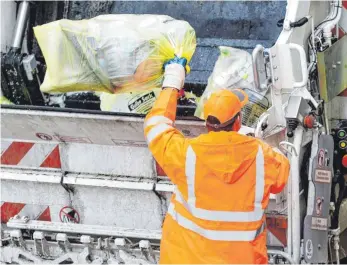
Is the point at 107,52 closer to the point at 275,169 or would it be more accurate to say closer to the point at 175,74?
the point at 175,74

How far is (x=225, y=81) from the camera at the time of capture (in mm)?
3420

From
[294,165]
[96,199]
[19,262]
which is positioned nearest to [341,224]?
[294,165]

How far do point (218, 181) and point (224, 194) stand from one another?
5cm

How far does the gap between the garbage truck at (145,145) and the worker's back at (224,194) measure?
12.0 inches

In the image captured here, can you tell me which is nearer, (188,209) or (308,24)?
(188,209)

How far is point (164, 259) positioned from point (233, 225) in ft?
1.09

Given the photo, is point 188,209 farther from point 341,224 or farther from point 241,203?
point 341,224

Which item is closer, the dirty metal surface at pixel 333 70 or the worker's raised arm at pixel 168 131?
the worker's raised arm at pixel 168 131

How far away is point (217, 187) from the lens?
2.95 meters

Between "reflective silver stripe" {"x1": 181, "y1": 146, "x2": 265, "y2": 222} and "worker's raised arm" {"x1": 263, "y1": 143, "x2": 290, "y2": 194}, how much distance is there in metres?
0.03

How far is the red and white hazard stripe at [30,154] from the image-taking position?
3846 mm

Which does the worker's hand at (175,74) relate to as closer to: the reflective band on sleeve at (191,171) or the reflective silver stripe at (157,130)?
the reflective silver stripe at (157,130)

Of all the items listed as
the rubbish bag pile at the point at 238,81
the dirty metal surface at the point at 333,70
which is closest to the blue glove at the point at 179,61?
the rubbish bag pile at the point at 238,81

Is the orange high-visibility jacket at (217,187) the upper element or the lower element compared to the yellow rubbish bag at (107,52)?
lower
